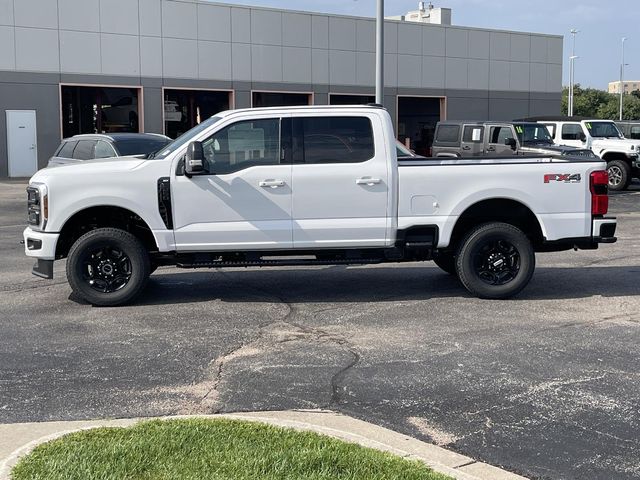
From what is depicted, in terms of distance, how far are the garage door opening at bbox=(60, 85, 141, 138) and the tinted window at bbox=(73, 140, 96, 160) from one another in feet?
43.1

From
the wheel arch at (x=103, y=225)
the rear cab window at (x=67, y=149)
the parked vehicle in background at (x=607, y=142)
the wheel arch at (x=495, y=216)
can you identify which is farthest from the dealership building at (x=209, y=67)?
the wheel arch at (x=495, y=216)

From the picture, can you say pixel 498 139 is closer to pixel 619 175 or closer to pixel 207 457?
pixel 619 175

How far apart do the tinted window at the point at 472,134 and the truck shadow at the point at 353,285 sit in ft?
33.8

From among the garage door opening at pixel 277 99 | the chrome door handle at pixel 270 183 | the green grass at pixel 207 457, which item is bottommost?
the green grass at pixel 207 457

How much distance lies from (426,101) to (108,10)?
47.5 feet

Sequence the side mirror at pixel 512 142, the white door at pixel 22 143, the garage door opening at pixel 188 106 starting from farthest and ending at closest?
the garage door opening at pixel 188 106 → the white door at pixel 22 143 → the side mirror at pixel 512 142

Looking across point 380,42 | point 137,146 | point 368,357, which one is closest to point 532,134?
point 380,42

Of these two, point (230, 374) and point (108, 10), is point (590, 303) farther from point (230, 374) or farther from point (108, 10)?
point (108, 10)

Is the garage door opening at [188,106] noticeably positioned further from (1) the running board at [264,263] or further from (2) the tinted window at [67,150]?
(1) the running board at [264,263]

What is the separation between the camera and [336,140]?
910 cm

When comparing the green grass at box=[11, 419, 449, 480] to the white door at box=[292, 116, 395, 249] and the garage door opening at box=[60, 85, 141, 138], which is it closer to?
the white door at box=[292, 116, 395, 249]

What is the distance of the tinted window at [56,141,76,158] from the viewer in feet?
58.2

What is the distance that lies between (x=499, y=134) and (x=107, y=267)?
1461cm

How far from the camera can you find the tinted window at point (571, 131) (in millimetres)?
24484
